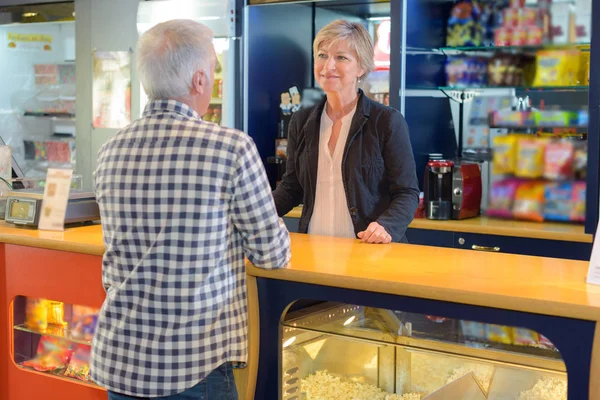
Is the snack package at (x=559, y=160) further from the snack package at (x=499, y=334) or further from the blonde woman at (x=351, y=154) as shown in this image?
the snack package at (x=499, y=334)

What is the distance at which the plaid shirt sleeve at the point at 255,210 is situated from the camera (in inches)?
72.9

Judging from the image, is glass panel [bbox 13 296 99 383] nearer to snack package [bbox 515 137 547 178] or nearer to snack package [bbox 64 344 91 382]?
snack package [bbox 64 344 91 382]

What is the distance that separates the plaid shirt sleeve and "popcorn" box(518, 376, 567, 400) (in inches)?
29.0

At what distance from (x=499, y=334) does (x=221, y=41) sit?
10.4ft

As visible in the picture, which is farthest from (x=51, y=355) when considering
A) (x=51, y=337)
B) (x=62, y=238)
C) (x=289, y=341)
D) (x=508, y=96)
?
(x=508, y=96)

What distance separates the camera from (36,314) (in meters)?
3.09

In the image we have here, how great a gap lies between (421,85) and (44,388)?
2.52 metres

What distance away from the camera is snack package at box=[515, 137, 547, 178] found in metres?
4.13

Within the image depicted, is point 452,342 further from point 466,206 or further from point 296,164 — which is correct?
A: point 466,206

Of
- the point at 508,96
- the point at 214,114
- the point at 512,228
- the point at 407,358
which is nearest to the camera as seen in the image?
the point at 407,358

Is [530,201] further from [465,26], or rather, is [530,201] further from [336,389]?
[336,389]

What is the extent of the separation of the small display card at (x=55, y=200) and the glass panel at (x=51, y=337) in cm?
29

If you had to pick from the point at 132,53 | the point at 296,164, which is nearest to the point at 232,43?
the point at 132,53

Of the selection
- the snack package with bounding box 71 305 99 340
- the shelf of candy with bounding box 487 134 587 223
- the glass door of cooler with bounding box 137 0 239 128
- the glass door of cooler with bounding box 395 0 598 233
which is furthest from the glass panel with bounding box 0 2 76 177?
the shelf of candy with bounding box 487 134 587 223
